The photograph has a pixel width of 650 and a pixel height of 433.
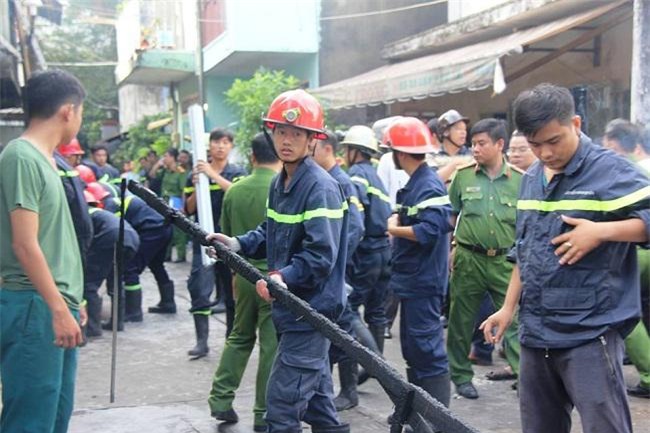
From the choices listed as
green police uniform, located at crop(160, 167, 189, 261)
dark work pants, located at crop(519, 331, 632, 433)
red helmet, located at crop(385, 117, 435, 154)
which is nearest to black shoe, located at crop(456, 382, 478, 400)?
red helmet, located at crop(385, 117, 435, 154)

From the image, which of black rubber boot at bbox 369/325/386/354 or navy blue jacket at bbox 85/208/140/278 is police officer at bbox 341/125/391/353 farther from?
navy blue jacket at bbox 85/208/140/278

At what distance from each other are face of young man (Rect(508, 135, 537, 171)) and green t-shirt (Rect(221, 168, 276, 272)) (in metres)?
1.98

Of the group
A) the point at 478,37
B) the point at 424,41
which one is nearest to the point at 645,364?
the point at 478,37

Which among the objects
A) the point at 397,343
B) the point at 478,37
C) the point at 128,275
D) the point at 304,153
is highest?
the point at 478,37

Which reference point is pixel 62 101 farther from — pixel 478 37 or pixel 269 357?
pixel 478 37

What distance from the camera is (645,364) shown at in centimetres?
542

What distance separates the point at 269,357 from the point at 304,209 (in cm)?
138

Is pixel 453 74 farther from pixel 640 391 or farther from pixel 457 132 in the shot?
pixel 640 391

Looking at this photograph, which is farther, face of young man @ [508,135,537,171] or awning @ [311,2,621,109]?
awning @ [311,2,621,109]

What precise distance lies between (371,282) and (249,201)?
1.33 metres

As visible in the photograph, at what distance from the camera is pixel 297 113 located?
3.83 metres

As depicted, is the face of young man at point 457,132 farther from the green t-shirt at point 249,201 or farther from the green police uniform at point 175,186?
the green police uniform at point 175,186

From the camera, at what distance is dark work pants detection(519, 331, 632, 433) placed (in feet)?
9.64

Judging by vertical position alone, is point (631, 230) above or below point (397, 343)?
above
